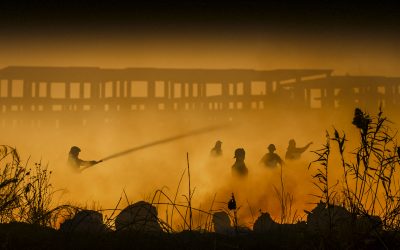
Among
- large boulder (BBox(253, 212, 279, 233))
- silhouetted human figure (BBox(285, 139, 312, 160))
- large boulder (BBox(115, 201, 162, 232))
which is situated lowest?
large boulder (BBox(253, 212, 279, 233))

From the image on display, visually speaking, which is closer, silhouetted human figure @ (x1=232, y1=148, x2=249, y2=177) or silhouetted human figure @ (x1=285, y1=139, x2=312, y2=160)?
silhouetted human figure @ (x1=232, y1=148, x2=249, y2=177)

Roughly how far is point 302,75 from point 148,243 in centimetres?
2527

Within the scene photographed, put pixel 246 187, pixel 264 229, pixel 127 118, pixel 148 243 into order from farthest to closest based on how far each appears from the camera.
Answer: pixel 127 118, pixel 246 187, pixel 264 229, pixel 148 243

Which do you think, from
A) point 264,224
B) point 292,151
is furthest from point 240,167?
point 264,224

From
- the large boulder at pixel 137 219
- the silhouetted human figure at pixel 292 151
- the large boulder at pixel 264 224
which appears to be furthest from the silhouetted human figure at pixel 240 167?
the large boulder at pixel 264 224

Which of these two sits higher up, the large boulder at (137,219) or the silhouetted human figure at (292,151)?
the silhouetted human figure at (292,151)

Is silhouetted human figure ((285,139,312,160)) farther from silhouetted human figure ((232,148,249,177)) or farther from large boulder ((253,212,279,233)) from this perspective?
large boulder ((253,212,279,233))

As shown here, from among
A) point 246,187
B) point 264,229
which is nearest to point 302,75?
point 246,187

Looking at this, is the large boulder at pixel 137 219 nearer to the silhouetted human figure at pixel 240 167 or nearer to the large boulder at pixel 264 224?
the large boulder at pixel 264 224

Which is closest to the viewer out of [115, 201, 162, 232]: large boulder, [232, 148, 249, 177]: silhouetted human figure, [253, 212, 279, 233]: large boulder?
Answer: [115, 201, 162, 232]: large boulder

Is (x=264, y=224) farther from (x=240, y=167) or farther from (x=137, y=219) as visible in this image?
(x=240, y=167)

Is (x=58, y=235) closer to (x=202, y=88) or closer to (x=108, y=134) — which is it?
(x=108, y=134)

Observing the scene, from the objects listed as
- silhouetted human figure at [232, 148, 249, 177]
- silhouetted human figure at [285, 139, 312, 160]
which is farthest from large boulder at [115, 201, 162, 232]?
silhouetted human figure at [285, 139, 312, 160]

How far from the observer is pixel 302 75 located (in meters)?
29.2
